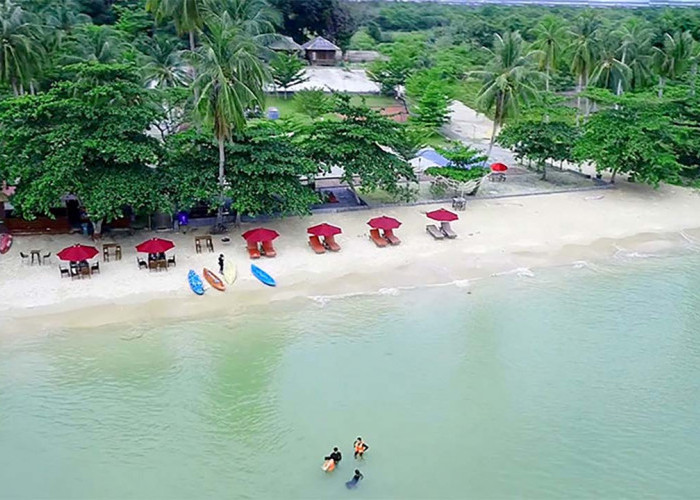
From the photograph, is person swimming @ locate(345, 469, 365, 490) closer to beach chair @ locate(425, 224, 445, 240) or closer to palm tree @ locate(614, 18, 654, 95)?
beach chair @ locate(425, 224, 445, 240)

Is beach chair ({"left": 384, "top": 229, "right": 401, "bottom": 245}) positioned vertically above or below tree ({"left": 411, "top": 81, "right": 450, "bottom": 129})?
below

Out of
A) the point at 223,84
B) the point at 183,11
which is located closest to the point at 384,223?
the point at 223,84

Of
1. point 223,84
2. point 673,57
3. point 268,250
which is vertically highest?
point 673,57

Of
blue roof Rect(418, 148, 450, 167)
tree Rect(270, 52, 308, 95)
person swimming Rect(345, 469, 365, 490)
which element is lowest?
person swimming Rect(345, 469, 365, 490)

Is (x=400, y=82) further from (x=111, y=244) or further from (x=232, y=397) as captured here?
(x=232, y=397)

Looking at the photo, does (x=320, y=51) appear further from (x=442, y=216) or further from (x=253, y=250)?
(x=253, y=250)

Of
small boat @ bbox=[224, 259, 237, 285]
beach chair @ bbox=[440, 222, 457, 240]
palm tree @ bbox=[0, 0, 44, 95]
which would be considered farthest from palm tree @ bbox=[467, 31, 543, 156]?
palm tree @ bbox=[0, 0, 44, 95]

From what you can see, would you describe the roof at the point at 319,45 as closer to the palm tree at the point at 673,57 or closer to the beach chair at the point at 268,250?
the palm tree at the point at 673,57
